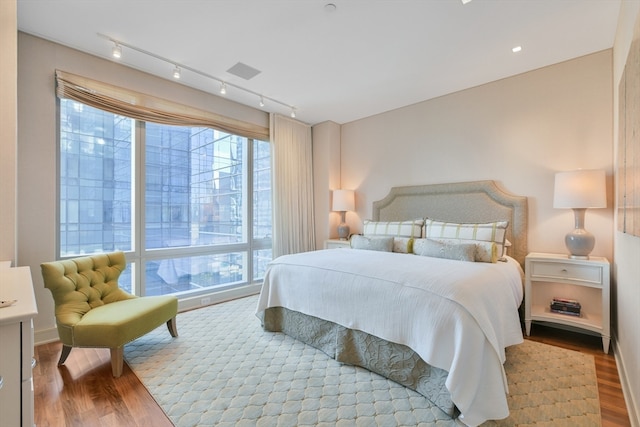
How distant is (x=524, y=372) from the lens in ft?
6.98

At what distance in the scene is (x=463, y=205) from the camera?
11.6 ft

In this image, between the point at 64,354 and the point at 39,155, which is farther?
the point at 39,155

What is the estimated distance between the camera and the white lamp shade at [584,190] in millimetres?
2521

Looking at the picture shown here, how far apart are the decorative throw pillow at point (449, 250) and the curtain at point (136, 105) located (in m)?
2.82

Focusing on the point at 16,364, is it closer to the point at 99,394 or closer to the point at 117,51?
the point at 99,394

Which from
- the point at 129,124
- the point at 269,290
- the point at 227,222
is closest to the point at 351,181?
the point at 227,222

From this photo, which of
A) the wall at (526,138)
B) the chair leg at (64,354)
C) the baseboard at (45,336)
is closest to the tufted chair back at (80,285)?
the chair leg at (64,354)

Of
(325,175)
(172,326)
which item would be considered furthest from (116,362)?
(325,175)

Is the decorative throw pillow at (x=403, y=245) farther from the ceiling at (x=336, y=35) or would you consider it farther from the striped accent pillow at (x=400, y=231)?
the ceiling at (x=336, y=35)

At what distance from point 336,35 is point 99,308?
9.84ft

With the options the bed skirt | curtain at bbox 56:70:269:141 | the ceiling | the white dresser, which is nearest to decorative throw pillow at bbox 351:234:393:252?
the bed skirt

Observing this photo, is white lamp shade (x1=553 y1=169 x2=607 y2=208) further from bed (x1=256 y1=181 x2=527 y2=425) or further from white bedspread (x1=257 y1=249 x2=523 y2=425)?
white bedspread (x1=257 y1=249 x2=523 y2=425)

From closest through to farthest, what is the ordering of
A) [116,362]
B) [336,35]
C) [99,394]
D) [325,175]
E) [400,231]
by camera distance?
1. [99,394]
2. [116,362]
3. [336,35]
4. [400,231]
5. [325,175]

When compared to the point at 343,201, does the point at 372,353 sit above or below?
below
